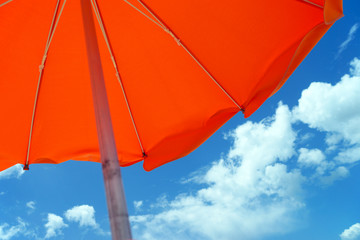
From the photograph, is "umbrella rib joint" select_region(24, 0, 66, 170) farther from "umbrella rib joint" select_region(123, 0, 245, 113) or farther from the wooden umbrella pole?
Answer: "umbrella rib joint" select_region(123, 0, 245, 113)

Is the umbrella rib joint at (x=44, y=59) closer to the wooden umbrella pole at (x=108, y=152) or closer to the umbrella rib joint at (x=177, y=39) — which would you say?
the wooden umbrella pole at (x=108, y=152)

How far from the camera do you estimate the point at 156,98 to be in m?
3.18

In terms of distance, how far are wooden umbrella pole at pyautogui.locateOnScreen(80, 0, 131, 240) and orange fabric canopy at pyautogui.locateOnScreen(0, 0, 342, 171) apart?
0.54 meters

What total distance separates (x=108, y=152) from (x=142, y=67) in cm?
120

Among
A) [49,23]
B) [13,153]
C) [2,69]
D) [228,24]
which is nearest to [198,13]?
[228,24]

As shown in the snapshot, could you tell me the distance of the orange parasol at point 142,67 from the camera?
104 inches

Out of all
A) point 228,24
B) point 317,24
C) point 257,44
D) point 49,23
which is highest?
point 49,23

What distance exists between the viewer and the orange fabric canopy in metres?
2.65

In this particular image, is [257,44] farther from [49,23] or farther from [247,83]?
[49,23]

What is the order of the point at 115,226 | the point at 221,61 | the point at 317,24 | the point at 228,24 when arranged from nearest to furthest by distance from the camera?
the point at 115,226, the point at 317,24, the point at 228,24, the point at 221,61

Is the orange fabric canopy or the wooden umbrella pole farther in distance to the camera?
the orange fabric canopy

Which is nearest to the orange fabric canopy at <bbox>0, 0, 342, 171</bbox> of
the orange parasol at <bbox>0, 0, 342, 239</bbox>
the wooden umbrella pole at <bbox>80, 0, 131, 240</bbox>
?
the orange parasol at <bbox>0, 0, 342, 239</bbox>

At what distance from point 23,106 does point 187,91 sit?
1.49m

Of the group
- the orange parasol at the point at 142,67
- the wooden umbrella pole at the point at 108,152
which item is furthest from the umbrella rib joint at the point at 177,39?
the wooden umbrella pole at the point at 108,152
